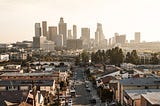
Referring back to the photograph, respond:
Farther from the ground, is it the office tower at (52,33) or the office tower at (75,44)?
the office tower at (52,33)

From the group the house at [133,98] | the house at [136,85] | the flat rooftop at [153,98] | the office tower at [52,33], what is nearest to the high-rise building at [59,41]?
the office tower at [52,33]

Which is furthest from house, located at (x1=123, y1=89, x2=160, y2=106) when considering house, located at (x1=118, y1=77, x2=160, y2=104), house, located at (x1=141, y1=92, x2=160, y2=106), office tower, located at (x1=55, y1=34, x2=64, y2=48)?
office tower, located at (x1=55, y1=34, x2=64, y2=48)

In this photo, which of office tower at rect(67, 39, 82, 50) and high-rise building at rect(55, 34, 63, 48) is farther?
high-rise building at rect(55, 34, 63, 48)

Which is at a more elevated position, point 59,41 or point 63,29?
point 63,29

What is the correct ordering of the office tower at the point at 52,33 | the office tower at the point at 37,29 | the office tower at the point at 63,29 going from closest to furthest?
the office tower at the point at 52,33, the office tower at the point at 37,29, the office tower at the point at 63,29

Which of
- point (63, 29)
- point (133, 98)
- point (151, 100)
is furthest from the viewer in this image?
point (63, 29)

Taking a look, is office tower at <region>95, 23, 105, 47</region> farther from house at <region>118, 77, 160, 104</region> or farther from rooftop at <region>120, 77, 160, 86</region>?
house at <region>118, 77, 160, 104</region>

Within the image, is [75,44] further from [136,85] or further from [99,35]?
[136,85]

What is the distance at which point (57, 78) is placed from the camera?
22688 mm

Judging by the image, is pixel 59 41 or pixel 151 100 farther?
pixel 59 41

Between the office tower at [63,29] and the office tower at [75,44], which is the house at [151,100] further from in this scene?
the office tower at [63,29]

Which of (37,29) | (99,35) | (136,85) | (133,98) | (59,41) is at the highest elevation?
(37,29)

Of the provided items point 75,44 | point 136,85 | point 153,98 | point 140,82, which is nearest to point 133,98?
point 153,98

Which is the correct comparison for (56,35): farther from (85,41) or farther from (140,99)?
(140,99)
